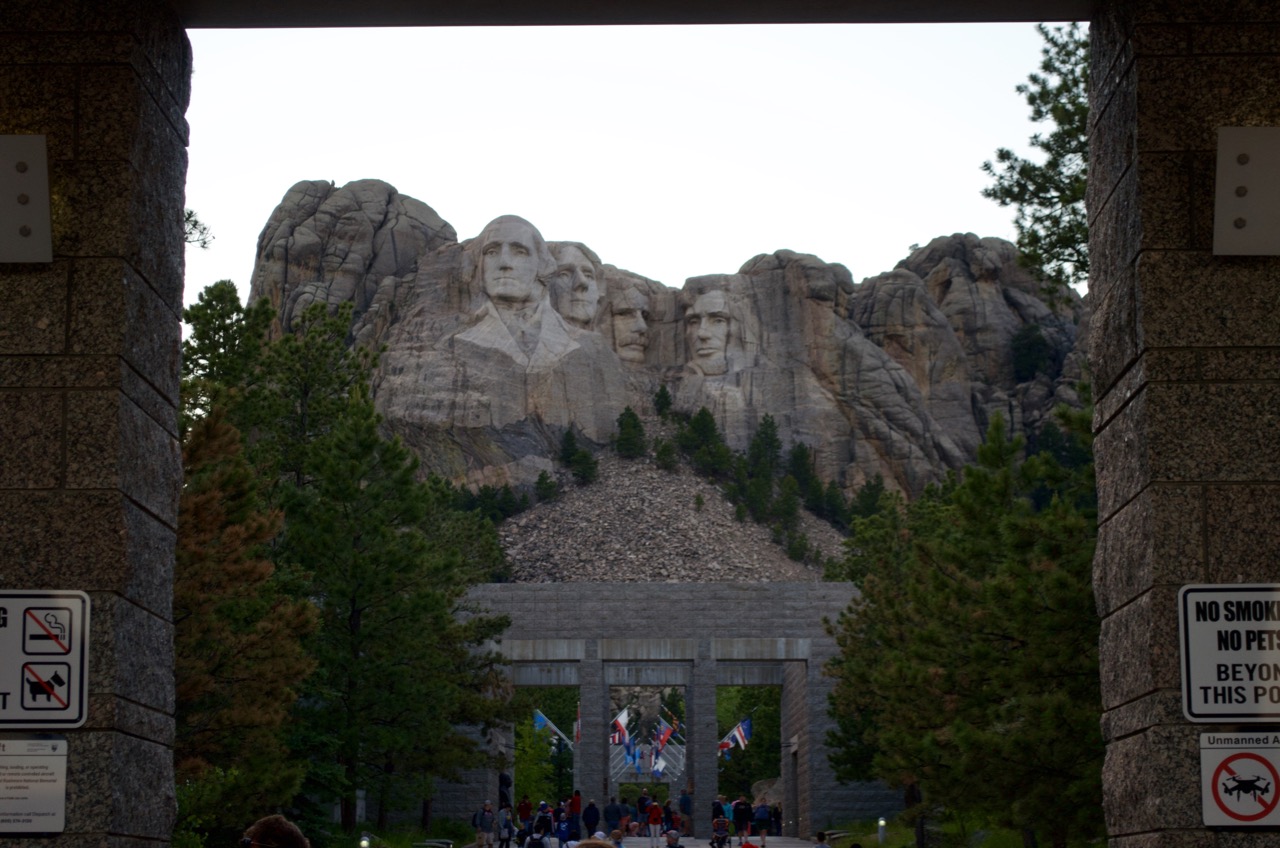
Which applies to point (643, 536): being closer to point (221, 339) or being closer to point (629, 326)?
point (629, 326)

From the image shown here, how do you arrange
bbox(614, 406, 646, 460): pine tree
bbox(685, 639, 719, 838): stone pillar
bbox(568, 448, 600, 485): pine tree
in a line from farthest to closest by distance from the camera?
bbox(614, 406, 646, 460): pine tree → bbox(568, 448, 600, 485): pine tree → bbox(685, 639, 719, 838): stone pillar

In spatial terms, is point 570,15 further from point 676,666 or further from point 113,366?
point 676,666

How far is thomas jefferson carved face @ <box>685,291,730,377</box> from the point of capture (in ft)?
343

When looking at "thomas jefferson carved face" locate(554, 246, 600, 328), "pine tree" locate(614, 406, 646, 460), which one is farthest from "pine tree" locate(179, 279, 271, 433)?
"thomas jefferson carved face" locate(554, 246, 600, 328)

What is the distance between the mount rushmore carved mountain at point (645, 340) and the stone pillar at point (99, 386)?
277 ft

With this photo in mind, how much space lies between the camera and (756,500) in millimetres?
92188

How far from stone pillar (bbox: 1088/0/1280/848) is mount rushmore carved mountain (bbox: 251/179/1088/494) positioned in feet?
279


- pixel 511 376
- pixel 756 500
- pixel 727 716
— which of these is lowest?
→ pixel 727 716

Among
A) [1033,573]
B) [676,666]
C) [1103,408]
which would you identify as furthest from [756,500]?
[1103,408]

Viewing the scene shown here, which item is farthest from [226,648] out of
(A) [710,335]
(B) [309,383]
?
(A) [710,335]

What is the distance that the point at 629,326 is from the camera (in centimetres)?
10600

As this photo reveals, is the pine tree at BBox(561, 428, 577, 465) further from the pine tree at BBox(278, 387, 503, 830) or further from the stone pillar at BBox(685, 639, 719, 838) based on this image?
the pine tree at BBox(278, 387, 503, 830)

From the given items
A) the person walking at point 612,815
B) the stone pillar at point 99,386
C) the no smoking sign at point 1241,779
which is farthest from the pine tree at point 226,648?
the no smoking sign at point 1241,779

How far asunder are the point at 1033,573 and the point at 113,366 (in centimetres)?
1224
